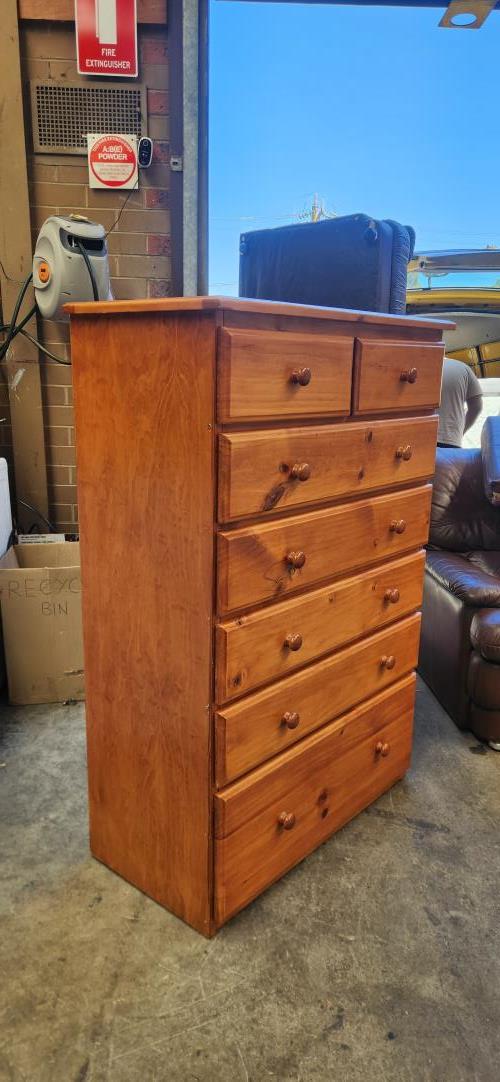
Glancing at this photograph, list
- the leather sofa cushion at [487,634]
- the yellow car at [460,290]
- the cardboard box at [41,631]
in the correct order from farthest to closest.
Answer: the yellow car at [460,290] < the cardboard box at [41,631] < the leather sofa cushion at [487,634]

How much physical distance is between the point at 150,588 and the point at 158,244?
1659 millimetres

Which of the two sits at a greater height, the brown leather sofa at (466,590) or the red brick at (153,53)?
the red brick at (153,53)

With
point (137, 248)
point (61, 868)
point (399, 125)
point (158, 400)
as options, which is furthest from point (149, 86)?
point (61, 868)

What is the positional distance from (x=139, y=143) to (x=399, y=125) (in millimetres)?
1608

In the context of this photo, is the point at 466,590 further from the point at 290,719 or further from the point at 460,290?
the point at 460,290

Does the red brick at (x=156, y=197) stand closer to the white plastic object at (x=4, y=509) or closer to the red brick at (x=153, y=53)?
the red brick at (x=153, y=53)

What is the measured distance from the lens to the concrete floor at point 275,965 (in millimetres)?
1100

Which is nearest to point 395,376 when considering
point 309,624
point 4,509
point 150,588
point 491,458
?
point 309,624

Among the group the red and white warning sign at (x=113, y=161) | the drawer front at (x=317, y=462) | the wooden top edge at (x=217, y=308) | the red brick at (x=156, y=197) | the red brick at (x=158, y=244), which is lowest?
the drawer front at (x=317, y=462)

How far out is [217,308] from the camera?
3.32 feet

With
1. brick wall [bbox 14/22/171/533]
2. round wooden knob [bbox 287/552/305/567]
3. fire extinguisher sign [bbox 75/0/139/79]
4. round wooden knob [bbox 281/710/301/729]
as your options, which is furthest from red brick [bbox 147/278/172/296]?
round wooden knob [bbox 281/710/301/729]

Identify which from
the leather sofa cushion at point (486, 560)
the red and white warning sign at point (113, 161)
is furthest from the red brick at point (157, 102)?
the leather sofa cushion at point (486, 560)

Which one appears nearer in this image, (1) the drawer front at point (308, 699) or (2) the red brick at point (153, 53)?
(1) the drawer front at point (308, 699)

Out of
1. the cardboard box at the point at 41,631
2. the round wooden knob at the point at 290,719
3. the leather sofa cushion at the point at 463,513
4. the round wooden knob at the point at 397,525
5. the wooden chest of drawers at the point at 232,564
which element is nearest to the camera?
the wooden chest of drawers at the point at 232,564
